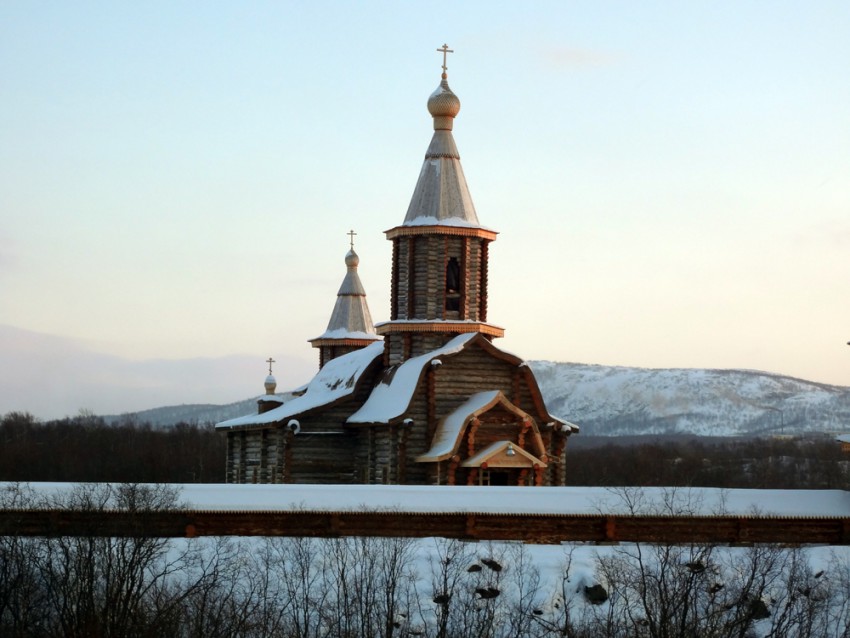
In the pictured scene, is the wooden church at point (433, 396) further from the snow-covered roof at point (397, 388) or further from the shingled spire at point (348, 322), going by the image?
the shingled spire at point (348, 322)

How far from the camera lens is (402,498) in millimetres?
21844

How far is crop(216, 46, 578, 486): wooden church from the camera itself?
28.9 meters

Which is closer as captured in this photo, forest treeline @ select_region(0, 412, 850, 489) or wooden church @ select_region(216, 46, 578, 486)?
wooden church @ select_region(216, 46, 578, 486)

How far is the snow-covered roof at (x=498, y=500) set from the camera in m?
21.3

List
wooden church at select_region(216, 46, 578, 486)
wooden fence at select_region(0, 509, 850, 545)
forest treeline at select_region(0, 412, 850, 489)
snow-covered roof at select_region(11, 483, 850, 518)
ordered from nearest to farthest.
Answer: wooden fence at select_region(0, 509, 850, 545), snow-covered roof at select_region(11, 483, 850, 518), wooden church at select_region(216, 46, 578, 486), forest treeline at select_region(0, 412, 850, 489)

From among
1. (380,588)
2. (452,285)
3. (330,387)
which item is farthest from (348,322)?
(380,588)

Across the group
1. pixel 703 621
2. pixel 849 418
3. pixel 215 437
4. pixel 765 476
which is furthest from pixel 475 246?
pixel 849 418

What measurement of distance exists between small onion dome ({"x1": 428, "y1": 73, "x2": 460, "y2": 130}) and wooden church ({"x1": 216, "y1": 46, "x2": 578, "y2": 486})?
3cm

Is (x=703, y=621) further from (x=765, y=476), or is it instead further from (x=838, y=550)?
(x=765, y=476)

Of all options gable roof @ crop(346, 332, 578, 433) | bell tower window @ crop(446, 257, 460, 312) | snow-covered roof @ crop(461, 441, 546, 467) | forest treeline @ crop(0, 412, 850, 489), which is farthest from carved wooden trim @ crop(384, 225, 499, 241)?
forest treeline @ crop(0, 412, 850, 489)

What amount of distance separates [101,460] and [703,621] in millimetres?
55540

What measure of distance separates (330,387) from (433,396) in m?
5.14

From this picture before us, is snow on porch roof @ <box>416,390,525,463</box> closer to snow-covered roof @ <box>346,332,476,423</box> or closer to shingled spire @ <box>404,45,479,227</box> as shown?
snow-covered roof @ <box>346,332,476,423</box>

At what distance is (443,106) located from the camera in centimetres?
3206
